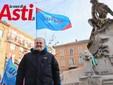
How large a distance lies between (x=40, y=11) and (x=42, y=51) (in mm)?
11662

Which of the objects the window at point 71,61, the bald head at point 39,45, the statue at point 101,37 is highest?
the window at point 71,61

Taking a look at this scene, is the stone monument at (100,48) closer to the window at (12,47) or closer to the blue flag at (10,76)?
the blue flag at (10,76)

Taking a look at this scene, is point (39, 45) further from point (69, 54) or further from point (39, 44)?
point (69, 54)

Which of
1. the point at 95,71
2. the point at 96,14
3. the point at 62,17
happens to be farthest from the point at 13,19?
the point at 95,71

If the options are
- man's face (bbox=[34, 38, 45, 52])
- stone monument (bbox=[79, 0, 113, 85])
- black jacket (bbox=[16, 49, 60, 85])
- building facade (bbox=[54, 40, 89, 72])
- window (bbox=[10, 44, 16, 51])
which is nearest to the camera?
black jacket (bbox=[16, 49, 60, 85])

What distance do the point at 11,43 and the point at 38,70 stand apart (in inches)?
1889

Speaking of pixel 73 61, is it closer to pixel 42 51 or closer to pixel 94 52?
pixel 94 52

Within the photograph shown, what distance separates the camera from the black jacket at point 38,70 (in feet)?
14.2

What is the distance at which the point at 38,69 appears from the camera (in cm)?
438

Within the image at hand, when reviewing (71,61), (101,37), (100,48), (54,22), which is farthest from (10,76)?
(71,61)

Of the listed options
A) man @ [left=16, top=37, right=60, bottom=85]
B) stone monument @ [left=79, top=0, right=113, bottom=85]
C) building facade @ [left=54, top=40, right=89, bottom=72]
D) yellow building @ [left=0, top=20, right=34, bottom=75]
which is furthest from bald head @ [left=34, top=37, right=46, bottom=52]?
building facade @ [left=54, top=40, right=89, bottom=72]

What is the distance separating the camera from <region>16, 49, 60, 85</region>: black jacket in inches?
171

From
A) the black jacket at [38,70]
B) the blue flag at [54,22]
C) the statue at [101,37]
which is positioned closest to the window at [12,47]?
the blue flag at [54,22]

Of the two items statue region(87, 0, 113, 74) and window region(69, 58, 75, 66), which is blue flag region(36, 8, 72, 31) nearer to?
statue region(87, 0, 113, 74)
